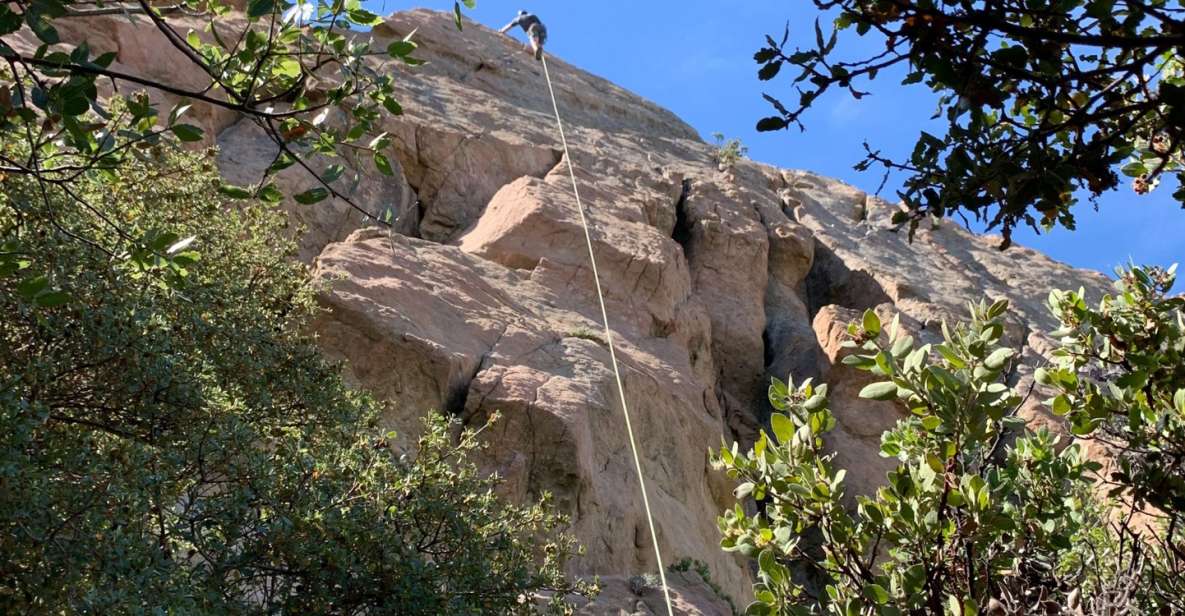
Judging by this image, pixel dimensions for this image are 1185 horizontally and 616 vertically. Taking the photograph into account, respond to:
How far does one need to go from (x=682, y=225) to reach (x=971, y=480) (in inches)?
697

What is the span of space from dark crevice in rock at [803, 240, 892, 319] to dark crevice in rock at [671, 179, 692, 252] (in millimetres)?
2738

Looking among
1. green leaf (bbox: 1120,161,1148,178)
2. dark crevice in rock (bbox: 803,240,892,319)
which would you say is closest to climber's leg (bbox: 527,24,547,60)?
dark crevice in rock (bbox: 803,240,892,319)

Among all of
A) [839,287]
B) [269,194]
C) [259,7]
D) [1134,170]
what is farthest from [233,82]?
[839,287]

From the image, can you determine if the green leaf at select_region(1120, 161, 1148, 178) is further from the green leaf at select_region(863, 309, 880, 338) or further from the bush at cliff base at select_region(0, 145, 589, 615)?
the bush at cliff base at select_region(0, 145, 589, 615)

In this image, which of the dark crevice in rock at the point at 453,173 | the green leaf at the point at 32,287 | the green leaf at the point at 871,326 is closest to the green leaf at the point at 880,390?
the green leaf at the point at 871,326

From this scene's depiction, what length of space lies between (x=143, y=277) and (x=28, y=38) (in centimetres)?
903

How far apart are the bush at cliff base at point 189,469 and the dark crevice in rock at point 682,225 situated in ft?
39.4

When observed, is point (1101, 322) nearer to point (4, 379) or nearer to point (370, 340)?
point (4, 379)

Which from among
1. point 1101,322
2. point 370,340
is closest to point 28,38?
point 370,340

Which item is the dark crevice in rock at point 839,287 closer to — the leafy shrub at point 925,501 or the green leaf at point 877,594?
the leafy shrub at point 925,501

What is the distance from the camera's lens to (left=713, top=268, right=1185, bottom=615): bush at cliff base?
13.8 ft

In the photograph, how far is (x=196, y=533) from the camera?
764cm

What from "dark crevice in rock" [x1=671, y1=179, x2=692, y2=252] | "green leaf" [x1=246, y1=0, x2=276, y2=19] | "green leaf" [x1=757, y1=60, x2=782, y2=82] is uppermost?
"dark crevice in rock" [x1=671, y1=179, x2=692, y2=252]

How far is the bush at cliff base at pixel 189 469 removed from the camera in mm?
6562
